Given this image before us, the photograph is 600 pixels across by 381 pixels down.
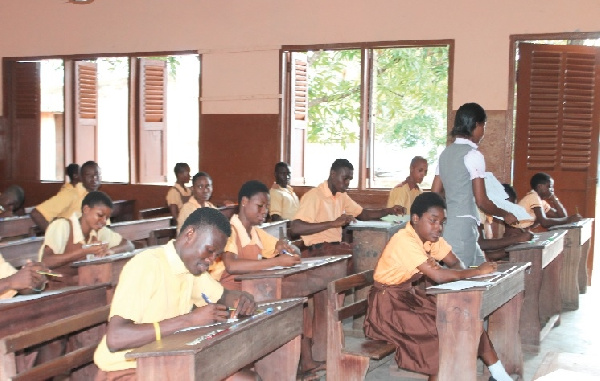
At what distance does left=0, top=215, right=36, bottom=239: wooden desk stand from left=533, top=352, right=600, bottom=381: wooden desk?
4.54 meters

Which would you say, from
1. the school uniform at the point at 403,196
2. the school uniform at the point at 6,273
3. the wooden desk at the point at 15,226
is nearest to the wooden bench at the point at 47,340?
the school uniform at the point at 6,273

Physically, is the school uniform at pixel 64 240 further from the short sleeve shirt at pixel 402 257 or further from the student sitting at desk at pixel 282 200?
the student sitting at desk at pixel 282 200

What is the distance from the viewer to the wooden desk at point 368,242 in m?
5.60

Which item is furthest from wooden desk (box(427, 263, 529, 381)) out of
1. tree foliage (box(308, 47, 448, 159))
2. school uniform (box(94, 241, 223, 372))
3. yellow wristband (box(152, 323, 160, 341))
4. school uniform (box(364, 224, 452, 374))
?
tree foliage (box(308, 47, 448, 159))

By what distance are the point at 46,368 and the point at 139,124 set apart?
284 inches

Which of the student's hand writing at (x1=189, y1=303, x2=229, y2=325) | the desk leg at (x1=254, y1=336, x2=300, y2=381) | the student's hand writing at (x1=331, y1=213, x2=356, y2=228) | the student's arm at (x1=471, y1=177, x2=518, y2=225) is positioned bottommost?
the desk leg at (x1=254, y1=336, x2=300, y2=381)

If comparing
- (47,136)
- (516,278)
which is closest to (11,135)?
(47,136)

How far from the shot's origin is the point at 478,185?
4.30m

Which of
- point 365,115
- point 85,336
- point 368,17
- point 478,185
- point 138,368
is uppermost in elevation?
point 368,17

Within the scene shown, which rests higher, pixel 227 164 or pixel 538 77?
pixel 538 77

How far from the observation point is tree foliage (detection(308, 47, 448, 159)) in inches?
406

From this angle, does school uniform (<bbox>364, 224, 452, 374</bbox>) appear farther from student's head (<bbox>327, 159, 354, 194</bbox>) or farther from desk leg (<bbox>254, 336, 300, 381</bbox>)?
student's head (<bbox>327, 159, 354, 194</bbox>)

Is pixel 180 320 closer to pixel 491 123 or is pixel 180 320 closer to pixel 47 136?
pixel 491 123

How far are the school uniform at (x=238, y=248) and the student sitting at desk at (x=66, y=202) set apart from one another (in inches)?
95.5
